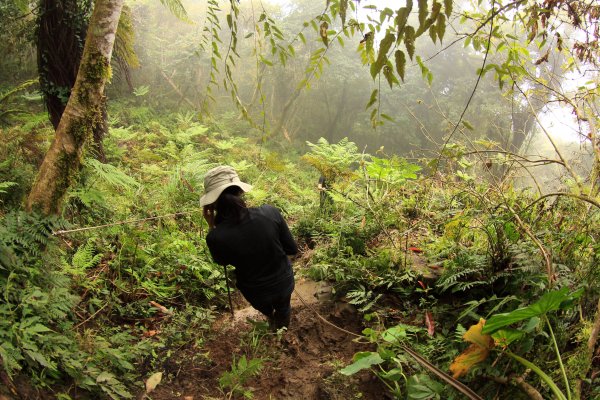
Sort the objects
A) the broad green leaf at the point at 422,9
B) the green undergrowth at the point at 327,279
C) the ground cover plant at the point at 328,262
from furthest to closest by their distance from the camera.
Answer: the green undergrowth at the point at 327,279, the ground cover plant at the point at 328,262, the broad green leaf at the point at 422,9

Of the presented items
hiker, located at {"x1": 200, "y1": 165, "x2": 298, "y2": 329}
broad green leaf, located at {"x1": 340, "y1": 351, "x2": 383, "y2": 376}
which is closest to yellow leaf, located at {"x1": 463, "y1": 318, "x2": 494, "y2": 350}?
broad green leaf, located at {"x1": 340, "y1": 351, "x2": 383, "y2": 376}

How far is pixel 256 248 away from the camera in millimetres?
2852

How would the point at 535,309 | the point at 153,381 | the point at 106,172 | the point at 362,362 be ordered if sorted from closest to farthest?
the point at 535,309 → the point at 362,362 → the point at 153,381 → the point at 106,172

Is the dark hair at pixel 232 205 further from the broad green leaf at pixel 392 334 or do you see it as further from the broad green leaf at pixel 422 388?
the broad green leaf at pixel 422 388

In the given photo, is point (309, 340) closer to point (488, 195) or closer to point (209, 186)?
point (209, 186)

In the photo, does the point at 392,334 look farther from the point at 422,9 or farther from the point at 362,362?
the point at 422,9

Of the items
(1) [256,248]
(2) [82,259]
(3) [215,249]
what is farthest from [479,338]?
(2) [82,259]

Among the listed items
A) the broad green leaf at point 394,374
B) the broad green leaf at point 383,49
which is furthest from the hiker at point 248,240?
the broad green leaf at point 383,49

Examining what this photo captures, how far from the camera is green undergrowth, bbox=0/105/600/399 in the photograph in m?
2.13

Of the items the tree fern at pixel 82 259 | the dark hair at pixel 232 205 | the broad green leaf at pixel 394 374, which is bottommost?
the tree fern at pixel 82 259

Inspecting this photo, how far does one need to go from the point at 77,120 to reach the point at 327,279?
2741mm

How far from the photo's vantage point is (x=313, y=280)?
4.24 meters

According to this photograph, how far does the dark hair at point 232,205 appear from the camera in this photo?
277 centimetres

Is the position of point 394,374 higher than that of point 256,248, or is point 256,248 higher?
point 256,248
